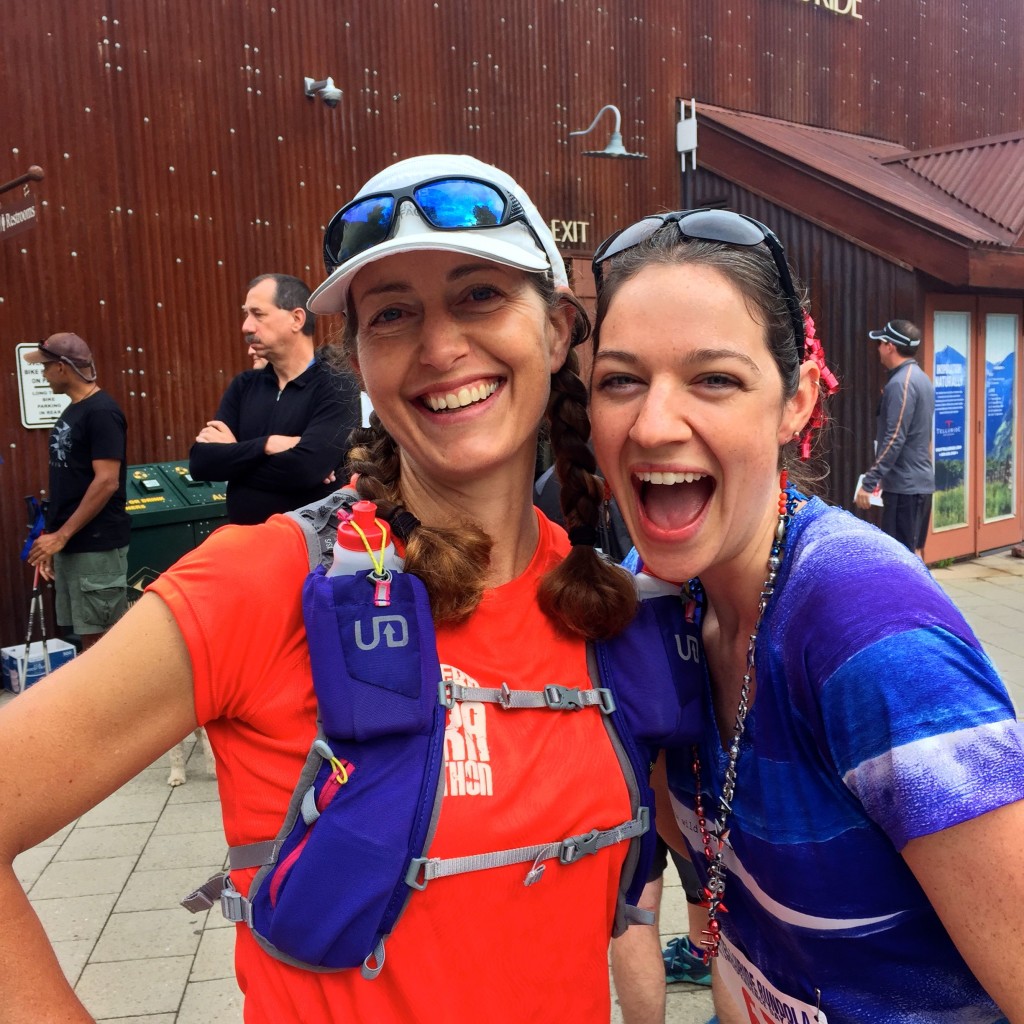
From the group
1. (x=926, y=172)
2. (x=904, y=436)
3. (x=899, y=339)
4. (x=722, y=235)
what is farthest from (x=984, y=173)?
(x=722, y=235)

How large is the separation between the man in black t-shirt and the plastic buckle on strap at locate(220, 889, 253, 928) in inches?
188

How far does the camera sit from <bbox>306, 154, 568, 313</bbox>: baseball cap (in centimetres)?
147

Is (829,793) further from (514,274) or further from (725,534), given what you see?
(514,274)

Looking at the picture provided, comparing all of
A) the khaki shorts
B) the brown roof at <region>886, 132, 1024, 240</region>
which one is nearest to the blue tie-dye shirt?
the khaki shorts

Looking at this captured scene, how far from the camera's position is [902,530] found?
8.24 meters

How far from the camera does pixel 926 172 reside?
445 inches

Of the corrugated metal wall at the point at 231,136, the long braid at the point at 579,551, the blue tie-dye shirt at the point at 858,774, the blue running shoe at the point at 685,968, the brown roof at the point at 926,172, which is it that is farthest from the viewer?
the brown roof at the point at 926,172

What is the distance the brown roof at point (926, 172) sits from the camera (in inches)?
371

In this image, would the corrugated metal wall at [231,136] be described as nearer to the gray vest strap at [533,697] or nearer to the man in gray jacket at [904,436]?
the man in gray jacket at [904,436]

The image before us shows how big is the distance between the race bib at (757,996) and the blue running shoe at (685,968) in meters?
1.68

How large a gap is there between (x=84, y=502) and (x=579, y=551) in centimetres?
479

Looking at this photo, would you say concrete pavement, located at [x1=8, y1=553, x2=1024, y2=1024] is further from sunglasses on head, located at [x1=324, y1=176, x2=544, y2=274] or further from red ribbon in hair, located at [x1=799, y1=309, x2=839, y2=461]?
sunglasses on head, located at [x1=324, y1=176, x2=544, y2=274]

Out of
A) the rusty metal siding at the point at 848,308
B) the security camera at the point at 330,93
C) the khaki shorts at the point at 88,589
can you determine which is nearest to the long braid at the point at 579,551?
the khaki shorts at the point at 88,589

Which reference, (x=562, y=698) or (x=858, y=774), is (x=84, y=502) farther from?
(x=858, y=774)
